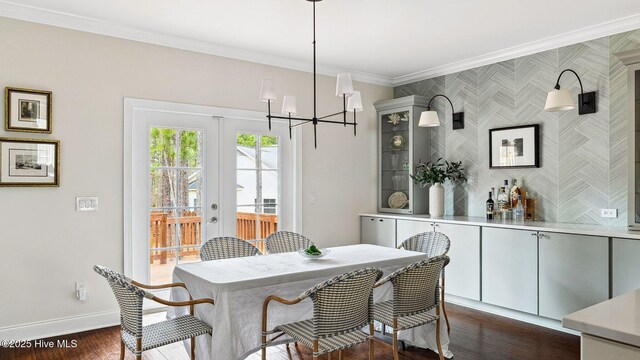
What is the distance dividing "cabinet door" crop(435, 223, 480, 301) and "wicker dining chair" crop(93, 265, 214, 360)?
2771 mm

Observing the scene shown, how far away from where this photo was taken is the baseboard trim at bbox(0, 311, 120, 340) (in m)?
3.47

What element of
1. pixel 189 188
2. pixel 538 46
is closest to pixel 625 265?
pixel 538 46

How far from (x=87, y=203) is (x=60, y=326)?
1017mm

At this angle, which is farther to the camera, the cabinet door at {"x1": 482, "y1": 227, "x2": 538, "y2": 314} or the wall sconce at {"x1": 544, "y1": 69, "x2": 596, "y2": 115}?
the cabinet door at {"x1": 482, "y1": 227, "x2": 538, "y2": 314}

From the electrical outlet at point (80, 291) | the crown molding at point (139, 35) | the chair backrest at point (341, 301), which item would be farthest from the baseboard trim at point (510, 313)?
the electrical outlet at point (80, 291)

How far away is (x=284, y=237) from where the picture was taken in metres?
3.95

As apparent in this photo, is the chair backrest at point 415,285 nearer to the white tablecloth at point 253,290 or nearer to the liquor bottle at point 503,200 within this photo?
the white tablecloth at point 253,290

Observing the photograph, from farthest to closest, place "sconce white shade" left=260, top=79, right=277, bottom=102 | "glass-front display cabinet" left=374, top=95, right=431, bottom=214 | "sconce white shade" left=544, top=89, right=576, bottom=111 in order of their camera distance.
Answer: "glass-front display cabinet" left=374, top=95, right=431, bottom=214, "sconce white shade" left=544, top=89, right=576, bottom=111, "sconce white shade" left=260, top=79, right=277, bottom=102

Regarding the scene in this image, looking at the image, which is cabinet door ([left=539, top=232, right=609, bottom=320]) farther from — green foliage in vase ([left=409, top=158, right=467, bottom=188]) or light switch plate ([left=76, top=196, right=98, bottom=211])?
light switch plate ([left=76, top=196, right=98, bottom=211])

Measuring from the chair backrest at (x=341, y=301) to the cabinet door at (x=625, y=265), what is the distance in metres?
2.10

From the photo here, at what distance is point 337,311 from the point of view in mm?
2361

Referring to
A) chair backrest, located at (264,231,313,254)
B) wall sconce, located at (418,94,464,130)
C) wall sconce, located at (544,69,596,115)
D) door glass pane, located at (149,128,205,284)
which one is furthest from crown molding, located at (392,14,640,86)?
door glass pane, located at (149,128,205,284)

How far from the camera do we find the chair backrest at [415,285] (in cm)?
263

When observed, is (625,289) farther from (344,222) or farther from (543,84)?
(344,222)
